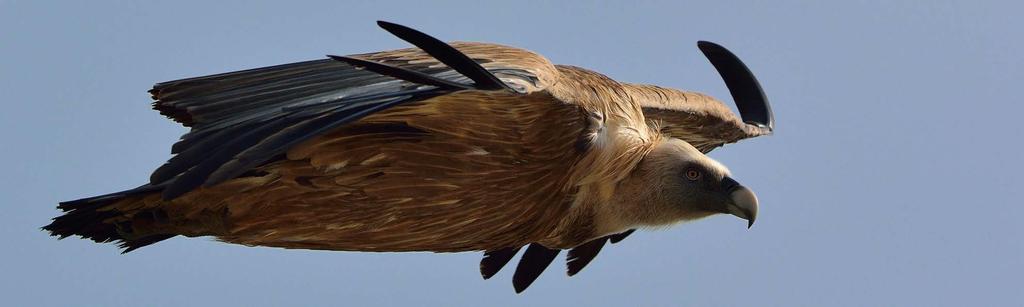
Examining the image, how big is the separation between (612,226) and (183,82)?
7.08ft

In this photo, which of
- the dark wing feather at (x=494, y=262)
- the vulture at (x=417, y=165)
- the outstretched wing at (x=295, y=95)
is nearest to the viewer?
the outstretched wing at (x=295, y=95)

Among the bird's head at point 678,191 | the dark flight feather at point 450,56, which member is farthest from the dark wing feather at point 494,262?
the dark flight feather at point 450,56

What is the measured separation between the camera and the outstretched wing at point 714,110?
1105cm

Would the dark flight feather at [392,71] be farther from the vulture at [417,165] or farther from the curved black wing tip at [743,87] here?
the curved black wing tip at [743,87]

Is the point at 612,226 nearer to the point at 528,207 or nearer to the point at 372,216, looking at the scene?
the point at 528,207

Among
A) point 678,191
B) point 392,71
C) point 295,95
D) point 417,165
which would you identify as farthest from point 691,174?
point 392,71

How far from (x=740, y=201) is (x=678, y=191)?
1.00 feet

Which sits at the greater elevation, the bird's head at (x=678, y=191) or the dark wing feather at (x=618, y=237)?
the bird's head at (x=678, y=191)

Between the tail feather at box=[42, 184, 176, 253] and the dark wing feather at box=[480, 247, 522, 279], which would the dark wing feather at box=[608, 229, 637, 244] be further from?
the tail feather at box=[42, 184, 176, 253]

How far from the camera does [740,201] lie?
1009 centimetres

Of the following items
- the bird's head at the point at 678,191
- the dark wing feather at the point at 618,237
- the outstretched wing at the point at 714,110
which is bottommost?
the dark wing feather at the point at 618,237

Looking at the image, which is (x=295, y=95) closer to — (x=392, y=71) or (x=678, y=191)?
(x=392, y=71)

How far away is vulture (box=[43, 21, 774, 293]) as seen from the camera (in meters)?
8.88

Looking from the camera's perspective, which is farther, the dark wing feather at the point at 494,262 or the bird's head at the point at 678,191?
the dark wing feather at the point at 494,262
